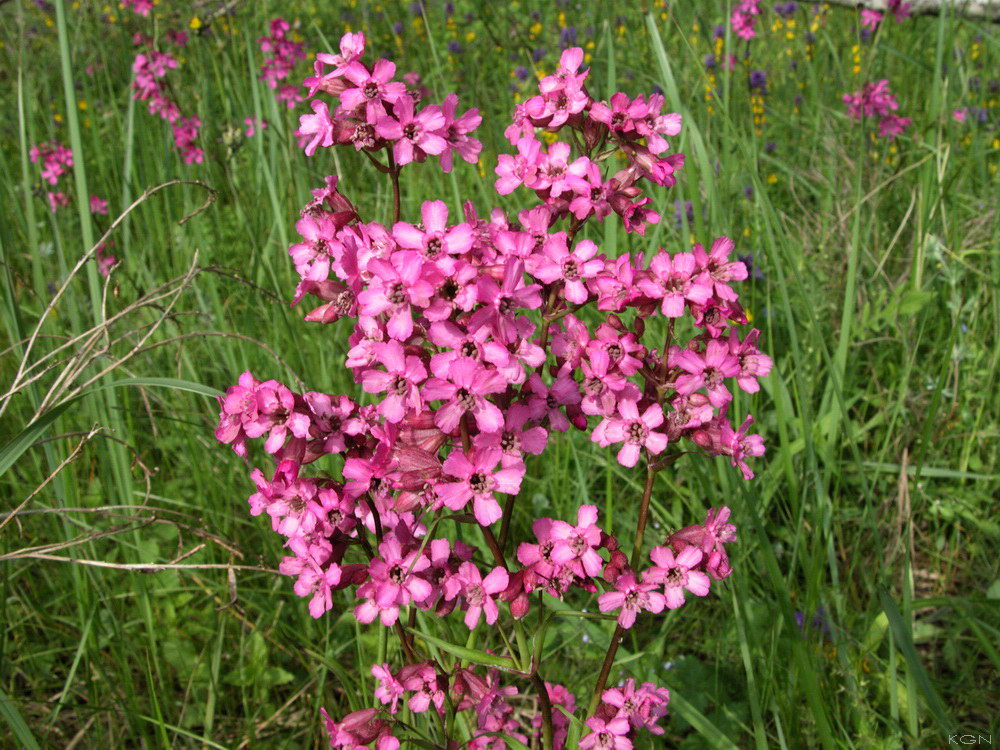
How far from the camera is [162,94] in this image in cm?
338

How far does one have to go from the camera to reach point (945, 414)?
2.54 meters

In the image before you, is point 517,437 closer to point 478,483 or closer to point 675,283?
point 478,483

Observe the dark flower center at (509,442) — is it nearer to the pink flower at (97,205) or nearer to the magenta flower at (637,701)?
the magenta flower at (637,701)

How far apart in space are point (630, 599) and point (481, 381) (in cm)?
43

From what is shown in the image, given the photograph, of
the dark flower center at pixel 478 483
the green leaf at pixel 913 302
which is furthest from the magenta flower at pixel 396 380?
the green leaf at pixel 913 302

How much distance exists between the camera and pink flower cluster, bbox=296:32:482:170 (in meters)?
1.15

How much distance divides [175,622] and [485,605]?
1259 millimetres

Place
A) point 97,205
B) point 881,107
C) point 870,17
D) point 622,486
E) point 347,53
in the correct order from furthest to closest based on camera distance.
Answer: point 870,17 → point 97,205 → point 881,107 → point 622,486 → point 347,53

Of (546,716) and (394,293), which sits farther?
(546,716)

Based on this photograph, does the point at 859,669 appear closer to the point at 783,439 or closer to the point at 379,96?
the point at 783,439

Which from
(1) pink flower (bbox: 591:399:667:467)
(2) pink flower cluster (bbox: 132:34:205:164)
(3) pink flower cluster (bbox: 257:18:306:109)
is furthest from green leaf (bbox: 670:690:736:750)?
(3) pink flower cluster (bbox: 257:18:306:109)

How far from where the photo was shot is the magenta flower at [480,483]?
1045 mm

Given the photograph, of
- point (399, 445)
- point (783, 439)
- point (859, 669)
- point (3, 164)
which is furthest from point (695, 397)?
point (3, 164)

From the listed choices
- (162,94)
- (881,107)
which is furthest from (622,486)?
(162,94)
